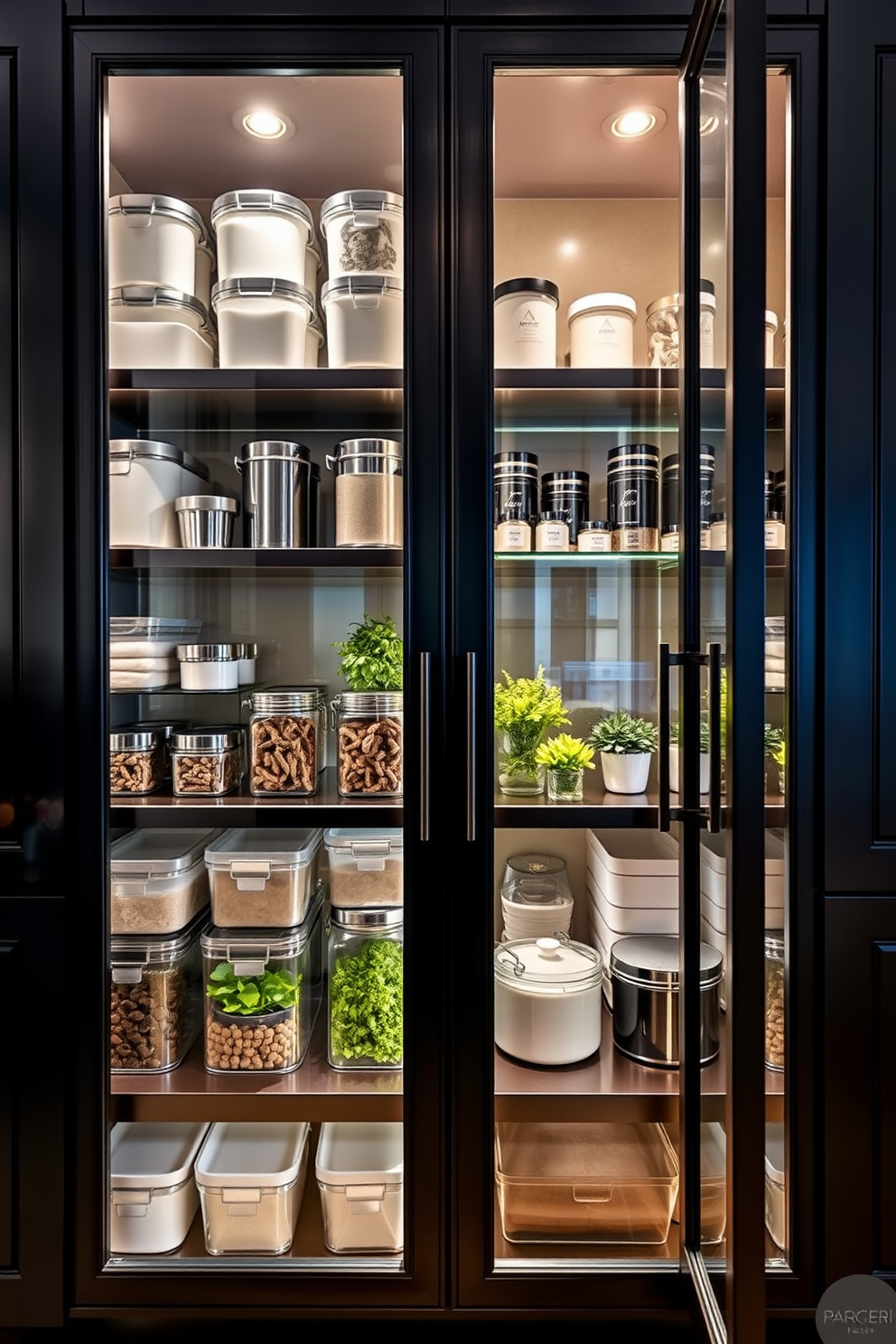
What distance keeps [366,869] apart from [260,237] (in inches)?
43.8

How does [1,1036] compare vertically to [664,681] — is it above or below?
below

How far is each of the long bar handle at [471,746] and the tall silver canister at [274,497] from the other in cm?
39

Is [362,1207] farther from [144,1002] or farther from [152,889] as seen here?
[152,889]

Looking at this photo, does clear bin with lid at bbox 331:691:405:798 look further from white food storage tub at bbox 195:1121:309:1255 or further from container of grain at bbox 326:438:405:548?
white food storage tub at bbox 195:1121:309:1255

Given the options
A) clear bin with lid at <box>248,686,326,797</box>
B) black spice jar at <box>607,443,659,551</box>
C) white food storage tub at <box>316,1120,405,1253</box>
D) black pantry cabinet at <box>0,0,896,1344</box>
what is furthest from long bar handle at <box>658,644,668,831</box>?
white food storage tub at <box>316,1120,405,1253</box>

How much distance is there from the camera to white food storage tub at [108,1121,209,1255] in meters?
1.22

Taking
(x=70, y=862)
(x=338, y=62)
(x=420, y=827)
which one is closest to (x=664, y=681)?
(x=420, y=827)

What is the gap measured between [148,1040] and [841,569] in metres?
1.37

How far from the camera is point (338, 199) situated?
126cm

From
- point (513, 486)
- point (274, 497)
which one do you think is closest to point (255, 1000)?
point (274, 497)

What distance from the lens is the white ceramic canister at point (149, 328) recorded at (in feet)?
4.10

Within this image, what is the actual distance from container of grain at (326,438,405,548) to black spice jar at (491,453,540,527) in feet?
0.56

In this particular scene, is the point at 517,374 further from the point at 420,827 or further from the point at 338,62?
the point at 420,827

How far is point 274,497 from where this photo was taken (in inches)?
50.7
